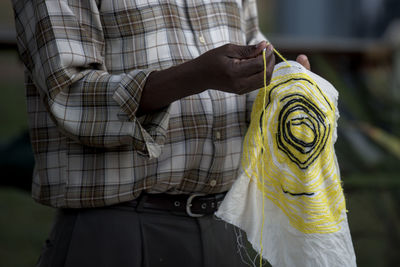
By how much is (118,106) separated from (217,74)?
0.23m

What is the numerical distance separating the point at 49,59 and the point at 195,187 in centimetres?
44

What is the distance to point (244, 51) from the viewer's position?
0.96 metres

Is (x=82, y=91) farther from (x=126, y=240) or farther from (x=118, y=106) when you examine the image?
(x=126, y=240)

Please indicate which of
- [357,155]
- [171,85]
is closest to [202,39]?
[171,85]

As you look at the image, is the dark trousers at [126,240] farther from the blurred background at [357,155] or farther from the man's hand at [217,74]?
the blurred background at [357,155]

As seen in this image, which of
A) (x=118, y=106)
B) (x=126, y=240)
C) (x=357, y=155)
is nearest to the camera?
(x=118, y=106)

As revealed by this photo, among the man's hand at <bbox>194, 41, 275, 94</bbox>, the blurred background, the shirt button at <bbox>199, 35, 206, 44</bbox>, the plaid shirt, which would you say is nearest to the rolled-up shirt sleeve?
the plaid shirt

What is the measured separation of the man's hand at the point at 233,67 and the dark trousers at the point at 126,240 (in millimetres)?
399

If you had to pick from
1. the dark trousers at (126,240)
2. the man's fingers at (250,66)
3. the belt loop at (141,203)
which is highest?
the man's fingers at (250,66)

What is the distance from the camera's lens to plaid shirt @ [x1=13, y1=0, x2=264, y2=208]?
107 cm

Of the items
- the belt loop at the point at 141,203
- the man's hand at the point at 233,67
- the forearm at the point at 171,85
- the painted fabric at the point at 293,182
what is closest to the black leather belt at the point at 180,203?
the belt loop at the point at 141,203

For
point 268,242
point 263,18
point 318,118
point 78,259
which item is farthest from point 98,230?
point 263,18

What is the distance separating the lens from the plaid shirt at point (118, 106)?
1.07m

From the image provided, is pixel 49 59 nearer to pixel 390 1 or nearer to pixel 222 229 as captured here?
pixel 222 229
